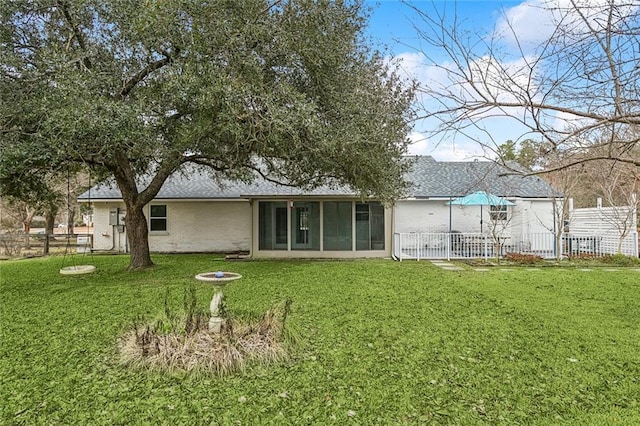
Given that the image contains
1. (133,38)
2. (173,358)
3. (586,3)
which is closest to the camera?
(586,3)

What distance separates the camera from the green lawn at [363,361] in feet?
11.8

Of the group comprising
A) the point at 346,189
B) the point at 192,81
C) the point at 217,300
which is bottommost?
the point at 217,300

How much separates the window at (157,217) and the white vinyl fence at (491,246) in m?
10.3

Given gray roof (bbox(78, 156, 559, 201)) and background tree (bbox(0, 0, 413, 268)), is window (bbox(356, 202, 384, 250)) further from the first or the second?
background tree (bbox(0, 0, 413, 268))

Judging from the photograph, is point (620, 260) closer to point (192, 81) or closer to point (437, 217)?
point (437, 217)

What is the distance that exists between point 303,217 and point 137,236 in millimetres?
6162

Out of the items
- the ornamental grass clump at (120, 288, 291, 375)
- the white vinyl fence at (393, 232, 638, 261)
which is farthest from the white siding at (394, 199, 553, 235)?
the ornamental grass clump at (120, 288, 291, 375)

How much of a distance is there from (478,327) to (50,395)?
563 cm

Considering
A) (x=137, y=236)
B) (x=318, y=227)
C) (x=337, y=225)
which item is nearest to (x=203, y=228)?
(x=318, y=227)

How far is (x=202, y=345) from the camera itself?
185 inches

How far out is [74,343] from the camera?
5.45 meters

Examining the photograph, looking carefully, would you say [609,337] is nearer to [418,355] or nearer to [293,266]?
[418,355]

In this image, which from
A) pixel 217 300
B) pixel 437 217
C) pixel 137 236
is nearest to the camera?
pixel 217 300

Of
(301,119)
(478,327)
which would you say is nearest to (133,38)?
(301,119)
